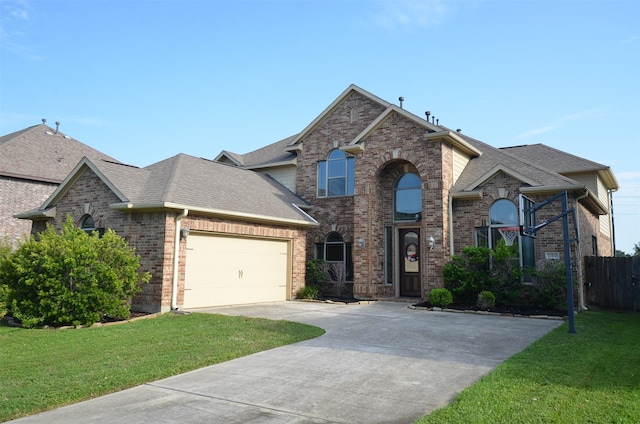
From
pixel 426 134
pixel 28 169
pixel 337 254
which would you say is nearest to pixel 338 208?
pixel 337 254

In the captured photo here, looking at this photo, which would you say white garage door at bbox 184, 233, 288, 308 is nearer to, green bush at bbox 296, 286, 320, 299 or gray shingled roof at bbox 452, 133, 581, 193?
green bush at bbox 296, 286, 320, 299

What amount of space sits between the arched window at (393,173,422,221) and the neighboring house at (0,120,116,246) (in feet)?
53.1

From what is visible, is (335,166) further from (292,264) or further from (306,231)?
(292,264)

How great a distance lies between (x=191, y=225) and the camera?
44.2ft

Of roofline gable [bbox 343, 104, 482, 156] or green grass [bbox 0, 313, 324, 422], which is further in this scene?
roofline gable [bbox 343, 104, 482, 156]

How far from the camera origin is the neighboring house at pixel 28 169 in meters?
21.7

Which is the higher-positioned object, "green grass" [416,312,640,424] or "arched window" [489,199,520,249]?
"arched window" [489,199,520,249]

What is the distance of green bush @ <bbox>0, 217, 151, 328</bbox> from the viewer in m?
10.7

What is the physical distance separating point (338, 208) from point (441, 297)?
602 centimetres

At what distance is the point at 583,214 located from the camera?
16.6 m

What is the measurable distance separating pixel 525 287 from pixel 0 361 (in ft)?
45.0

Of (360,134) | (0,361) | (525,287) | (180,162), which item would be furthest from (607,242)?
(0,361)

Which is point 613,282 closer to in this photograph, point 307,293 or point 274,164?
point 307,293

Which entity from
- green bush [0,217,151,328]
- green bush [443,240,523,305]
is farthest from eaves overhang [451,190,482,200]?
green bush [0,217,151,328]
